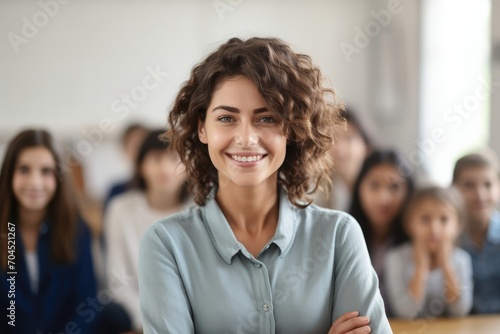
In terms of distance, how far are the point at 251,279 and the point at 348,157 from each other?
1918mm

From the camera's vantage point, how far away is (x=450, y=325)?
3066 mm

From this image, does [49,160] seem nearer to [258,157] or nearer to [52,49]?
[52,49]

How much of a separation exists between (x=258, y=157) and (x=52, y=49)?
2231 millimetres

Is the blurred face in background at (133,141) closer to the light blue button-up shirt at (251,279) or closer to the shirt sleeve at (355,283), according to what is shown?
the light blue button-up shirt at (251,279)

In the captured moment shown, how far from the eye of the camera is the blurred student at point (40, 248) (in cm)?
296

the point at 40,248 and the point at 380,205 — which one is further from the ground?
the point at 380,205

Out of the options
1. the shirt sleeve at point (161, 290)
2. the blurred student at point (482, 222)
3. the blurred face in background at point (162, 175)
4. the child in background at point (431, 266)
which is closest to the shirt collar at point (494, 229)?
the blurred student at point (482, 222)

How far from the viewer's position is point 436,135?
A: 3.53 meters

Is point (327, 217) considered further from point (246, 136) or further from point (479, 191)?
point (479, 191)

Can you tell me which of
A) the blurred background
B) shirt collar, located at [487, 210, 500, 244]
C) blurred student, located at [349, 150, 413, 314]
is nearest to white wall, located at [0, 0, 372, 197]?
the blurred background

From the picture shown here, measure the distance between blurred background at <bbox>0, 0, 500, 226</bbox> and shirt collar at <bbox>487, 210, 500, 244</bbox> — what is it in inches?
13.8

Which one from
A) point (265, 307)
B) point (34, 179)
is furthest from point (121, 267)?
point (265, 307)

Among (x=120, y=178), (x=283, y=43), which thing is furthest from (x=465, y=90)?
(x=283, y=43)

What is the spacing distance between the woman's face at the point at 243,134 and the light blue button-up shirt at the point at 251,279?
135 millimetres
